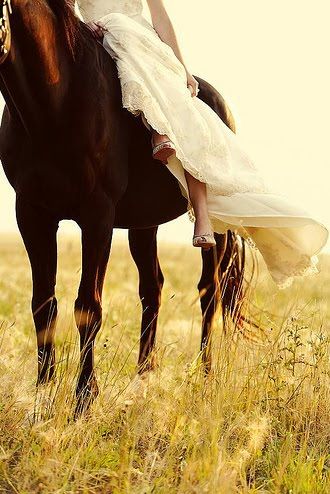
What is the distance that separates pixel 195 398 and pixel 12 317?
5.28 metres

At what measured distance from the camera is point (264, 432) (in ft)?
16.1

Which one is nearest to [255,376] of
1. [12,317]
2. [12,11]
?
[12,11]

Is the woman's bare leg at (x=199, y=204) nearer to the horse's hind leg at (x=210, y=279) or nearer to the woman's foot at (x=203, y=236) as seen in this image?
the woman's foot at (x=203, y=236)

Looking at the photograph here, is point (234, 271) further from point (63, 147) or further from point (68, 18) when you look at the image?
point (68, 18)

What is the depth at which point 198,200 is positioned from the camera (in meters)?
6.04

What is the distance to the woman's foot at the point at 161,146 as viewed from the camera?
570 centimetres

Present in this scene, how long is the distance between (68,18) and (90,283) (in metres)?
1.62

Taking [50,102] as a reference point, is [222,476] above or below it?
below

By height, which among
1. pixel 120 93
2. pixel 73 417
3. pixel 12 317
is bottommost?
pixel 12 317

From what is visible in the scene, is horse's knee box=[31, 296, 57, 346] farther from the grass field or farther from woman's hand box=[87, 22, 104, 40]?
woman's hand box=[87, 22, 104, 40]

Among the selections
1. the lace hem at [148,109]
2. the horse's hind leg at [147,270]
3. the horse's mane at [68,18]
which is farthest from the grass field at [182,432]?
the horse's mane at [68,18]

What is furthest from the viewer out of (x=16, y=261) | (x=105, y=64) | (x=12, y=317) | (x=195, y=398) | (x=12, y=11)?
(x=16, y=261)

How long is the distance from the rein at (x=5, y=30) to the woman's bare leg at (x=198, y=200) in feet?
5.66

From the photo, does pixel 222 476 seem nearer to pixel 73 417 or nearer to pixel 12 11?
pixel 73 417
